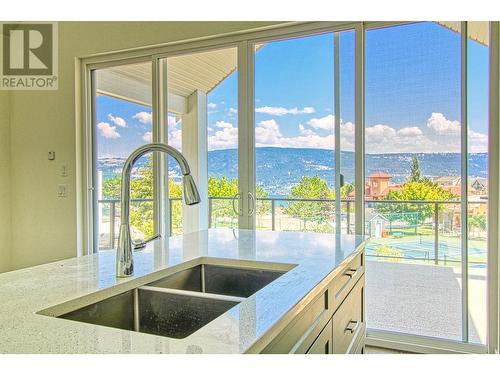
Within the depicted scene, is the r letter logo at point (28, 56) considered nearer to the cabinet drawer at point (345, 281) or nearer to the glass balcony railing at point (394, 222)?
the glass balcony railing at point (394, 222)

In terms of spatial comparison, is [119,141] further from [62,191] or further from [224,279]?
[224,279]

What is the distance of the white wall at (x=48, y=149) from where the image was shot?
369cm

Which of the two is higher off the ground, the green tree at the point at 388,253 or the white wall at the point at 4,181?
the white wall at the point at 4,181

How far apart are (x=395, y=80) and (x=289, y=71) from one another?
793 mm

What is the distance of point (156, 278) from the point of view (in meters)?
1.37

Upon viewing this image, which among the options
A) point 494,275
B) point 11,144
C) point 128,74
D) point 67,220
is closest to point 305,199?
point 494,275

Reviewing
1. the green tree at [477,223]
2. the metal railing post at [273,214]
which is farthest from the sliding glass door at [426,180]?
the metal railing post at [273,214]

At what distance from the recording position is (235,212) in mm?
3215

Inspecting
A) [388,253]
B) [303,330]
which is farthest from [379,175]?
[303,330]

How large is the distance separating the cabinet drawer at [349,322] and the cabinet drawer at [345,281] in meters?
0.03

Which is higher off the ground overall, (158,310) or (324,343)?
(158,310)

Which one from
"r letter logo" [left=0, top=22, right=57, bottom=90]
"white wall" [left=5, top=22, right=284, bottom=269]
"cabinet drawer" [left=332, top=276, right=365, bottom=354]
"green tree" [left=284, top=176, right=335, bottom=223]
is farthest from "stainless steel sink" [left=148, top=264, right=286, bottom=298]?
"r letter logo" [left=0, top=22, right=57, bottom=90]

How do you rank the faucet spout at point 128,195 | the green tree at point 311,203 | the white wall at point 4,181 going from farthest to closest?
the white wall at point 4,181
the green tree at point 311,203
the faucet spout at point 128,195

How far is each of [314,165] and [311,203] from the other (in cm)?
30
